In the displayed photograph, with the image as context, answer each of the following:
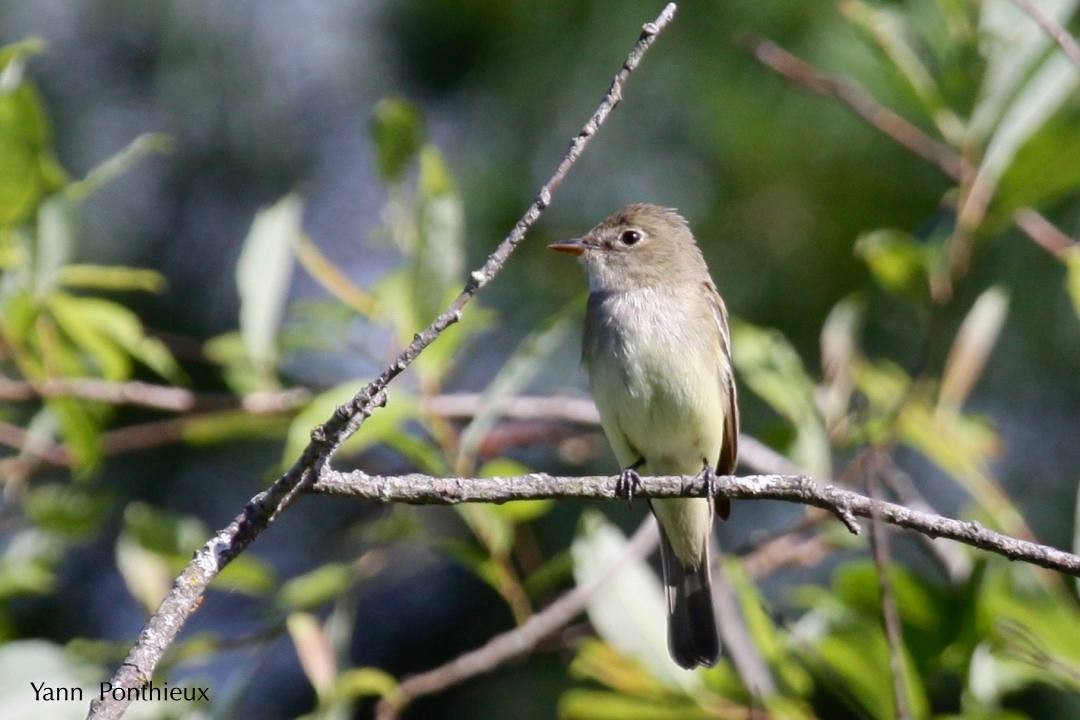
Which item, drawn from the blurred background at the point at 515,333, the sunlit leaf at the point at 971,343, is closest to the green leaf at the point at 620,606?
the blurred background at the point at 515,333

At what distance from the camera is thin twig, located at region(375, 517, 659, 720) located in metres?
3.64

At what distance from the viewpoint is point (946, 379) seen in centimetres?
440

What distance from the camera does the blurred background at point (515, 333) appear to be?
3.71m

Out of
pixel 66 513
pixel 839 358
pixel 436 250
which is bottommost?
pixel 66 513

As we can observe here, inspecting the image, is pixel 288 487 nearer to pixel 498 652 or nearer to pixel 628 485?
pixel 628 485


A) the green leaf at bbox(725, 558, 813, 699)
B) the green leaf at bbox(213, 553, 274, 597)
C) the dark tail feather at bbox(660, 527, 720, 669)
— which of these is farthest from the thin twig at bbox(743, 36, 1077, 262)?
the green leaf at bbox(213, 553, 274, 597)

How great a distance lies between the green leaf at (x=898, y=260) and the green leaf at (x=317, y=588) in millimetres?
1744

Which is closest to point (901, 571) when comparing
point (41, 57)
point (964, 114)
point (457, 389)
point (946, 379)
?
point (946, 379)

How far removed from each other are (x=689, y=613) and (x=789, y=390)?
0.87 meters

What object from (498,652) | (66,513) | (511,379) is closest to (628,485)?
(511,379)

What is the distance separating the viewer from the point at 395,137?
4160mm

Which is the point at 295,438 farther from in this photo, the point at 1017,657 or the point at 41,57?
the point at 41,57

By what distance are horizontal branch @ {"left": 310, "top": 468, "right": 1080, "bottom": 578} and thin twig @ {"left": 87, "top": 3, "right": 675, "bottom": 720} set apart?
0.07 meters

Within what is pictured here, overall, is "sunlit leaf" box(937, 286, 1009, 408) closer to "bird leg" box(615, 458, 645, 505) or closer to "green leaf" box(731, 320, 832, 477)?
"green leaf" box(731, 320, 832, 477)
